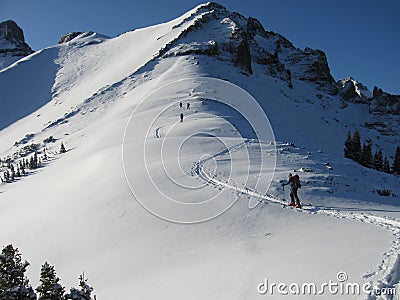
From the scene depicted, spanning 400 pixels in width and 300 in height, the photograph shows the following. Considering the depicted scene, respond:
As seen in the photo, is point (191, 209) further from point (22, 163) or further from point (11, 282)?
point (22, 163)

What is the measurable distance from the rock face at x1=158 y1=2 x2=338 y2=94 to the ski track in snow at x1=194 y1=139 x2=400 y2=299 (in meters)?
54.5

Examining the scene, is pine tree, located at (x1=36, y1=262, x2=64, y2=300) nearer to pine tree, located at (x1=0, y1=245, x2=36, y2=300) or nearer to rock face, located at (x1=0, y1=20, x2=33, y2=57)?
pine tree, located at (x1=0, y1=245, x2=36, y2=300)

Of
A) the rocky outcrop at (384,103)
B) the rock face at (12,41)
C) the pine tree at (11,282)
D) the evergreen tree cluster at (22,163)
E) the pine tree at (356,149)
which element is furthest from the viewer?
the rock face at (12,41)

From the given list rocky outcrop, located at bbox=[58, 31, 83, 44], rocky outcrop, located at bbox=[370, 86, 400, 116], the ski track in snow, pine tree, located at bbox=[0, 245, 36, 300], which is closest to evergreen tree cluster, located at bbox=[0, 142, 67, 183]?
the ski track in snow

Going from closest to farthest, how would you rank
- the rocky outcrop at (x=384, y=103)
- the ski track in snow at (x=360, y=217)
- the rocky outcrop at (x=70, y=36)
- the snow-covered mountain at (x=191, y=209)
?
the ski track in snow at (x=360, y=217), the snow-covered mountain at (x=191, y=209), the rocky outcrop at (x=384, y=103), the rocky outcrop at (x=70, y=36)

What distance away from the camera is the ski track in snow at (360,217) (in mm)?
6543

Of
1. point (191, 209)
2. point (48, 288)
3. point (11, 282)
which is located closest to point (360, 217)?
point (191, 209)

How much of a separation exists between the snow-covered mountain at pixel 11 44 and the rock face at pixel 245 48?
3000 inches

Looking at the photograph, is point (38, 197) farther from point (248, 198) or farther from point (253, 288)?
point (253, 288)

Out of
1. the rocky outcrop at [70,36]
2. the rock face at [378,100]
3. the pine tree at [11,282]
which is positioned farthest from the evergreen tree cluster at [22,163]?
the rock face at [378,100]

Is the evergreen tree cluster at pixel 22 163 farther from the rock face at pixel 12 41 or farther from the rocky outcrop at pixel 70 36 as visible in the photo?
the rock face at pixel 12 41

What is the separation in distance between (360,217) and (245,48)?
69524mm

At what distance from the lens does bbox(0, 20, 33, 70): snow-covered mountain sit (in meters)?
124

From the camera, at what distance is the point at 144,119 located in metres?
36.1
